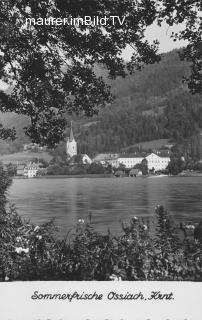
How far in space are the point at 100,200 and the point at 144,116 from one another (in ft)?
7.93

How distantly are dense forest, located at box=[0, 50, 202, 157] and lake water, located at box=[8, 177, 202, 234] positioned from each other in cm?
114

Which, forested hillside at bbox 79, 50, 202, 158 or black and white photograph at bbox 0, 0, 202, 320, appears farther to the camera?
forested hillside at bbox 79, 50, 202, 158

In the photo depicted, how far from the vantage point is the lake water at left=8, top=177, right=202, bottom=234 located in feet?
28.0

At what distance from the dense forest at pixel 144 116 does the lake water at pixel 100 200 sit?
114 centimetres

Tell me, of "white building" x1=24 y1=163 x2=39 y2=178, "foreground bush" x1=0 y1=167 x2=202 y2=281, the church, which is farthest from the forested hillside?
"foreground bush" x1=0 y1=167 x2=202 y2=281

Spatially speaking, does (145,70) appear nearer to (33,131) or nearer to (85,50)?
(85,50)

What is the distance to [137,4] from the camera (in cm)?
622

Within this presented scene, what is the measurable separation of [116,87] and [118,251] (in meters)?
2.64

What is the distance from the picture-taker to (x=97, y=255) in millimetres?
5656

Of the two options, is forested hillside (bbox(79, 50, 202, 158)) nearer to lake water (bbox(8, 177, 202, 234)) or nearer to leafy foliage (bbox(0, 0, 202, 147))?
leafy foliage (bbox(0, 0, 202, 147))

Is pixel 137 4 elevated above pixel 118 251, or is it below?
above

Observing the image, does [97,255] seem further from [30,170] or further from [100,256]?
[30,170]

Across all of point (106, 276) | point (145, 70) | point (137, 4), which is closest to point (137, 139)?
point (145, 70)

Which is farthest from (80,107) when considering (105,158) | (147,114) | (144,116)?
(105,158)
